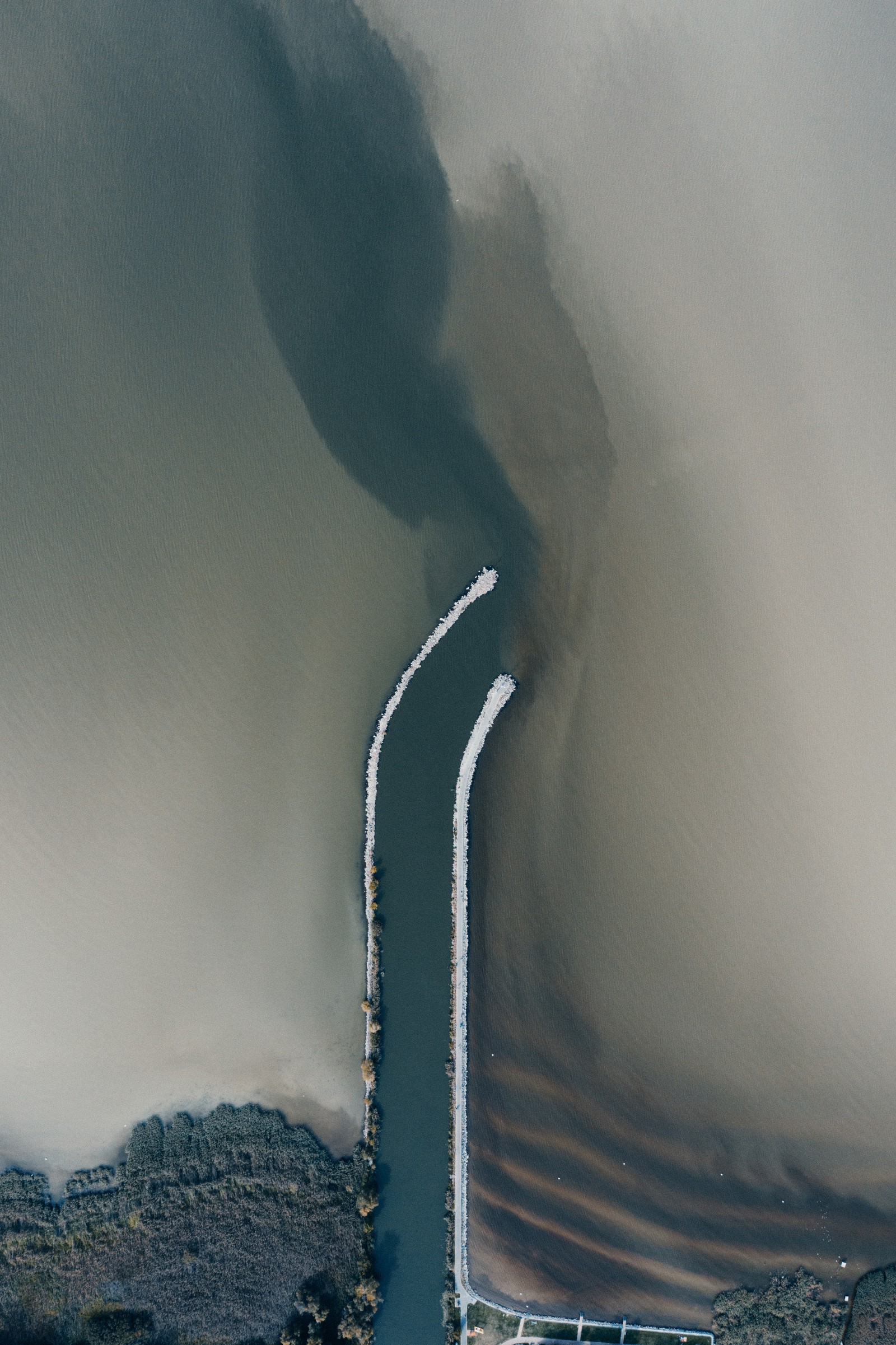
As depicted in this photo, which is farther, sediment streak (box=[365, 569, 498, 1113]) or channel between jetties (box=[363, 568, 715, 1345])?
sediment streak (box=[365, 569, 498, 1113])

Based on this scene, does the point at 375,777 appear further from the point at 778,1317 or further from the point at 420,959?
the point at 778,1317

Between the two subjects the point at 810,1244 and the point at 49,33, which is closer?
the point at 810,1244

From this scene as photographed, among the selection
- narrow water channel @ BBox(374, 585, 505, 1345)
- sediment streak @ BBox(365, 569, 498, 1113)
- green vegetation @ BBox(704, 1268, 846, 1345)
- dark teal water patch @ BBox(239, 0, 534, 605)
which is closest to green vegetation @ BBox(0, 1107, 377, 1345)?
narrow water channel @ BBox(374, 585, 505, 1345)

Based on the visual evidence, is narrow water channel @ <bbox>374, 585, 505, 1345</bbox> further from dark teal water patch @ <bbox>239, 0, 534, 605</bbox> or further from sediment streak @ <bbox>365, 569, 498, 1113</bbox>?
dark teal water patch @ <bbox>239, 0, 534, 605</bbox>

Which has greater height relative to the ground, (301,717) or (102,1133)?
(301,717)

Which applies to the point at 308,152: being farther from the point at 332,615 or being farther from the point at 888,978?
the point at 888,978

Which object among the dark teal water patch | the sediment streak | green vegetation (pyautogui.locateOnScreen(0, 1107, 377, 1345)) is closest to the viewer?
green vegetation (pyautogui.locateOnScreen(0, 1107, 377, 1345))

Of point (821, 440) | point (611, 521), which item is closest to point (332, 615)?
point (611, 521)

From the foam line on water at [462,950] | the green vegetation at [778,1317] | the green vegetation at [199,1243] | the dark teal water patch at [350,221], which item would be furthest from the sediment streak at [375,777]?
the green vegetation at [778,1317]
